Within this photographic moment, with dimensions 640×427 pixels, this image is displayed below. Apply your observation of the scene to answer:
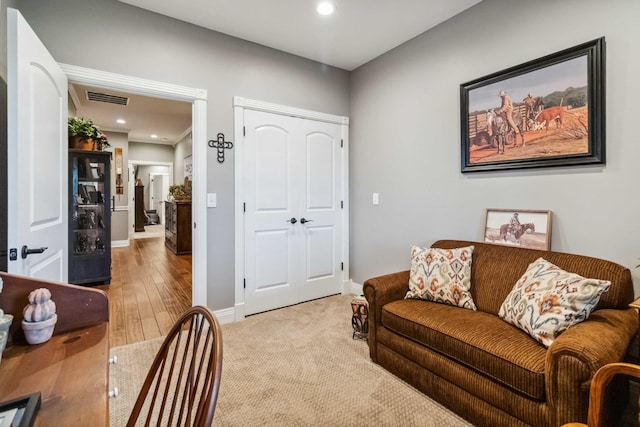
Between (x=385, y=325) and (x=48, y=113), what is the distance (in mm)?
2414

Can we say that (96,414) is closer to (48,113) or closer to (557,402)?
(557,402)

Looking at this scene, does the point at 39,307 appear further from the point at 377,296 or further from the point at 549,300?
the point at 549,300

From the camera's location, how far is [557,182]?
2.07 m

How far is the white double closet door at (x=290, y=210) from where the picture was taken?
3.10m

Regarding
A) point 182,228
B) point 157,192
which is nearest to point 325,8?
point 182,228

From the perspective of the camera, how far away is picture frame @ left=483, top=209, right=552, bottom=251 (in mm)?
2115

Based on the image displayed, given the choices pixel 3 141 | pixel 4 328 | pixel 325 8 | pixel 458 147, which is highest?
pixel 325 8

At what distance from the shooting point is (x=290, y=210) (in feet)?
10.9

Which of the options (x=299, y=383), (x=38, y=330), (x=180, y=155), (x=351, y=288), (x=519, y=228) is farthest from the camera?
(x=180, y=155)

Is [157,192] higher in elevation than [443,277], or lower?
higher

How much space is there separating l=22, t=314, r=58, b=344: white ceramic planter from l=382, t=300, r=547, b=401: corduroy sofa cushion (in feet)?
5.57

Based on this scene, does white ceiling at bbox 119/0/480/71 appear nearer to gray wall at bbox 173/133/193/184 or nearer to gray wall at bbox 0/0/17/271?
gray wall at bbox 0/0/17/271

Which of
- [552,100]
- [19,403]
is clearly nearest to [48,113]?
[19,403]

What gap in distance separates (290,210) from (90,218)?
2914mm
